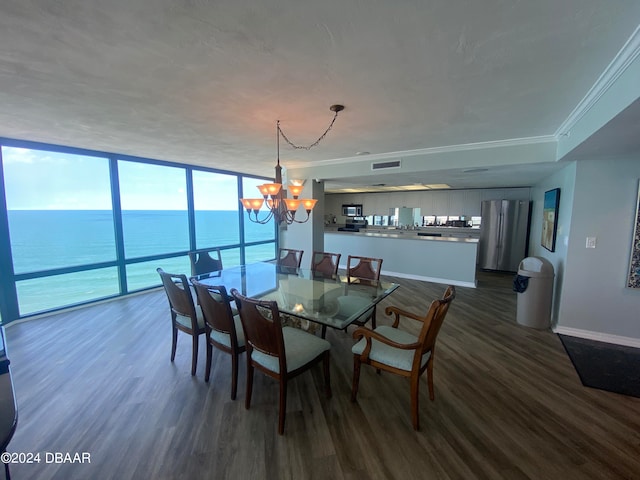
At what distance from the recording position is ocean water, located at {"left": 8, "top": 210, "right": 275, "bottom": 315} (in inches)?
156

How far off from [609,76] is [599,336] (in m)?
2.92

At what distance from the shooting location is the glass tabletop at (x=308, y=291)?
219 centimetres

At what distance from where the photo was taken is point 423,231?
7.73 metres

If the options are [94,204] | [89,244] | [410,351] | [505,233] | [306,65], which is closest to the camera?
[306,65]

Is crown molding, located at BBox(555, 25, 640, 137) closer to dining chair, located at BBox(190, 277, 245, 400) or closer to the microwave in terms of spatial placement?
dining chair, located at BBox(190, 277, 245, 400)

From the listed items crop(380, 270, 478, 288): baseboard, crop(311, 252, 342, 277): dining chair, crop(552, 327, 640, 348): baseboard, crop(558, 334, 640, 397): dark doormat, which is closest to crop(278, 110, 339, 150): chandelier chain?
crop(311, 252, 342, 277): dining chair

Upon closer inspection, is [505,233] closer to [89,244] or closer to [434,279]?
[434,279]

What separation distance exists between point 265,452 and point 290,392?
57 cm

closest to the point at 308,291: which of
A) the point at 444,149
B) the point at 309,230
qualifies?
the point at 309,230

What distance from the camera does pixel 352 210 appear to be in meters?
8.75

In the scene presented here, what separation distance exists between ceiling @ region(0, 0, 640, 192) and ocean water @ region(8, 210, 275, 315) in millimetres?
1795

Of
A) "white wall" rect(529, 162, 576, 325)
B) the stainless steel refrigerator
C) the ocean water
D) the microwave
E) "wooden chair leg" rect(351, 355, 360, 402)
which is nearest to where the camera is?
"wooden chair leg" rect(351, 355, 360, 402)

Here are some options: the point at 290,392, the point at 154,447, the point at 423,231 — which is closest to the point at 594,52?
the point at 290,392

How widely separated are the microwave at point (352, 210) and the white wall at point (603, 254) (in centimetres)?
583
